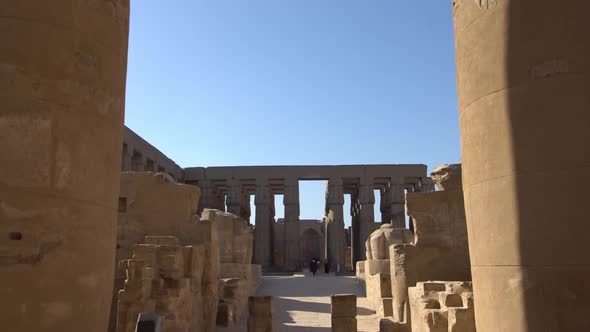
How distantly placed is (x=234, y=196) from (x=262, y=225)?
2.11 metres

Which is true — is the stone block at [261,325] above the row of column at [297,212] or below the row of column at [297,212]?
below

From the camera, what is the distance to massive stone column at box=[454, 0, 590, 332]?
235cm

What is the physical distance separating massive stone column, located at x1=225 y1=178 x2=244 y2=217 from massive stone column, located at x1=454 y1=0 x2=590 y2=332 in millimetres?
23916

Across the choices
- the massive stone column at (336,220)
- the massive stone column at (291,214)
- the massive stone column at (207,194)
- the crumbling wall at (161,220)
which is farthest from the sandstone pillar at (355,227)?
the crumbling wall at (161,220)

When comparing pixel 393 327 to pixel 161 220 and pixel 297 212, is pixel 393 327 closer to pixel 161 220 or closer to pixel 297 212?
pixel 161 220

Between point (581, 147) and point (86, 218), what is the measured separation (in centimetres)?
232


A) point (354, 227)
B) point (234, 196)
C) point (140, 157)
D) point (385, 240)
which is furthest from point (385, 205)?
point (385, 240)

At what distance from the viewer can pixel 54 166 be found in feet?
7.57

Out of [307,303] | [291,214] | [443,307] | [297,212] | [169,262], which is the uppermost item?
[297,212]

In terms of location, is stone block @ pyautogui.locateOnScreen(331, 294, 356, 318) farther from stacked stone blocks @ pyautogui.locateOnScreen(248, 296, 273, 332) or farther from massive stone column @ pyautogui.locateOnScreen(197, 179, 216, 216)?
massive stone column @ pyautogui.locateOnScreen(197, 179, 216, 216)

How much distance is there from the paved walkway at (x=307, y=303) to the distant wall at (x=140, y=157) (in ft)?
22.6

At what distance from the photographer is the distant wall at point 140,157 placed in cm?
1919

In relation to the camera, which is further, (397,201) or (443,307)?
(397,201)

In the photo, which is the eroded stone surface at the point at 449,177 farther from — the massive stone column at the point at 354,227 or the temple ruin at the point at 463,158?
the massive stone column at the point at 354,227
